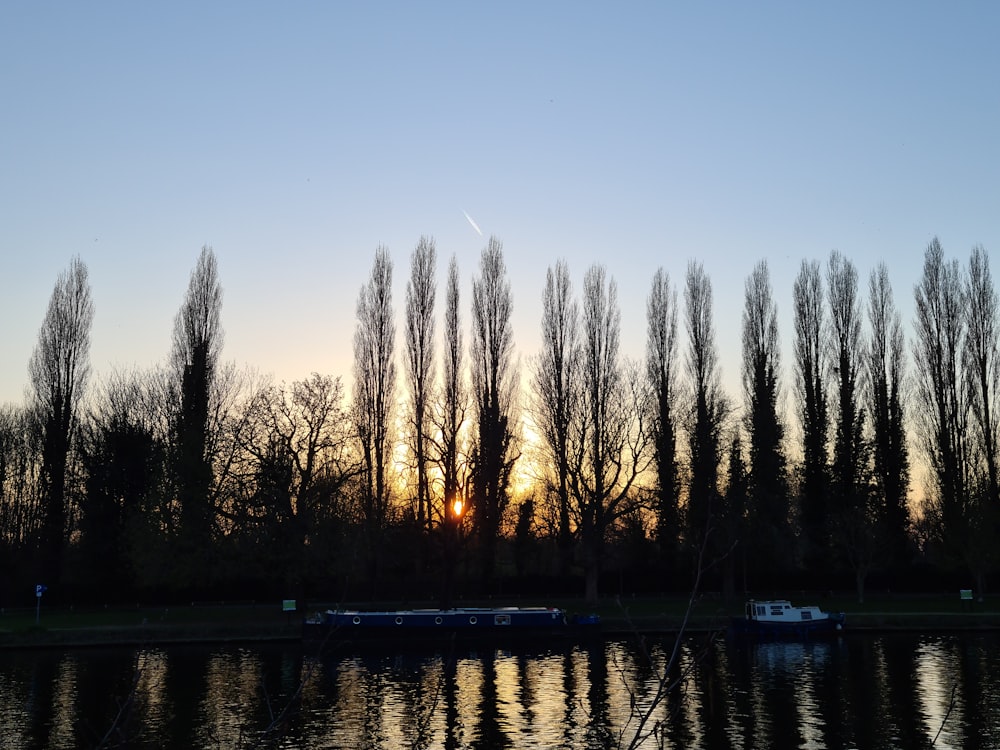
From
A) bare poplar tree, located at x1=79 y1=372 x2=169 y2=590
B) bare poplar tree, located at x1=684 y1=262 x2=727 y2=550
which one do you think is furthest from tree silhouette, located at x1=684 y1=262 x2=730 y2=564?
bare poplar tree, located at x1=79 y1=372 x2=169 y2=590

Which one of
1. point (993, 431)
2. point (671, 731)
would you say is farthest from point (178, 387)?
point (993, 431)

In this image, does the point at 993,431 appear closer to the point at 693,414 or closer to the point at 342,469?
the point at 693,414

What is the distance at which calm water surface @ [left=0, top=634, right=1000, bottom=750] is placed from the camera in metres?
23.7

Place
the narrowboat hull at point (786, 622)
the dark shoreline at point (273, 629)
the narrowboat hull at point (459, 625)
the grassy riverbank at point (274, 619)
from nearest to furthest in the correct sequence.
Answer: the dark shoreline at point (273, 629)
the grassy riverbank at point (274, 619)
the narrowboat hull at point (459, 625)
the narrowboat hull at point (786, 622)

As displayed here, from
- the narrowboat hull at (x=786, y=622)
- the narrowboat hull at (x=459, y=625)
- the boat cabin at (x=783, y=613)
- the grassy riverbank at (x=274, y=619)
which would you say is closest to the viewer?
the grassy riverbank at (x=274, y=619)

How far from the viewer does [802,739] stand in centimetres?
2302

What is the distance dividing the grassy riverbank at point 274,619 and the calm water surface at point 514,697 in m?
1.77

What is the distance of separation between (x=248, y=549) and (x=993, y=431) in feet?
148

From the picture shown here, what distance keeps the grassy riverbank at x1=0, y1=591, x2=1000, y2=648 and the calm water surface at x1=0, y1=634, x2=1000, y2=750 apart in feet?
5.81

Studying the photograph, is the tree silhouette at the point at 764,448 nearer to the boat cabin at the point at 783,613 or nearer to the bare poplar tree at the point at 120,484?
the boat cabin at the point at 783,613

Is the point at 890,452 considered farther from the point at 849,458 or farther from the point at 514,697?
the point at 514,697

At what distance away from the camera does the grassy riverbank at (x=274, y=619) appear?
43031 millimetres

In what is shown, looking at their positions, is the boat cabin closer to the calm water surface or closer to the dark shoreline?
the dark shoreline

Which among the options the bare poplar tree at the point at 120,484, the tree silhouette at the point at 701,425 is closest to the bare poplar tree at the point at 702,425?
the tree silhouette at the point at 701,425
